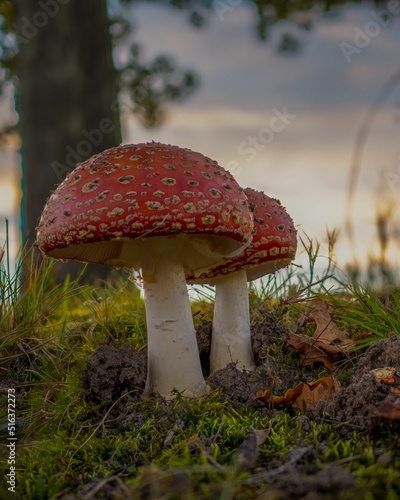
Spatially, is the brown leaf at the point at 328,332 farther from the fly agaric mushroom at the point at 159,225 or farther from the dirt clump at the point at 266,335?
the fly agaric mushroom at the point at 159,225

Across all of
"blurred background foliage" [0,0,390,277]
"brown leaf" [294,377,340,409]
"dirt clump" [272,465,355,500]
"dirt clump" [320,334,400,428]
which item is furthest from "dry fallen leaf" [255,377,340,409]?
"blurred background foliage" [0,0,390,277]

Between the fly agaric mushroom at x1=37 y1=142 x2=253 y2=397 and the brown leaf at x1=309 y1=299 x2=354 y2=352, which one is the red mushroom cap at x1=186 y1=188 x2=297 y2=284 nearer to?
the fly agaric mushroom at x1=37 y1=142 x2=253 y2=397

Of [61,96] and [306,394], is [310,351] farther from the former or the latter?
[61,96]

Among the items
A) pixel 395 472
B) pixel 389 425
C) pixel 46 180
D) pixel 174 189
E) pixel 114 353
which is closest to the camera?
pixel 395 472

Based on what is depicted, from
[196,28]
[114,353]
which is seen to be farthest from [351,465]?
[196,28]

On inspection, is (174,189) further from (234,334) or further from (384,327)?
(384,327)

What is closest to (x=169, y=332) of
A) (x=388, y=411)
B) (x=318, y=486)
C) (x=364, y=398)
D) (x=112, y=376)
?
(x=112, y=376)

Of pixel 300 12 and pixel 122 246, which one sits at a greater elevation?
pixel 300 12
